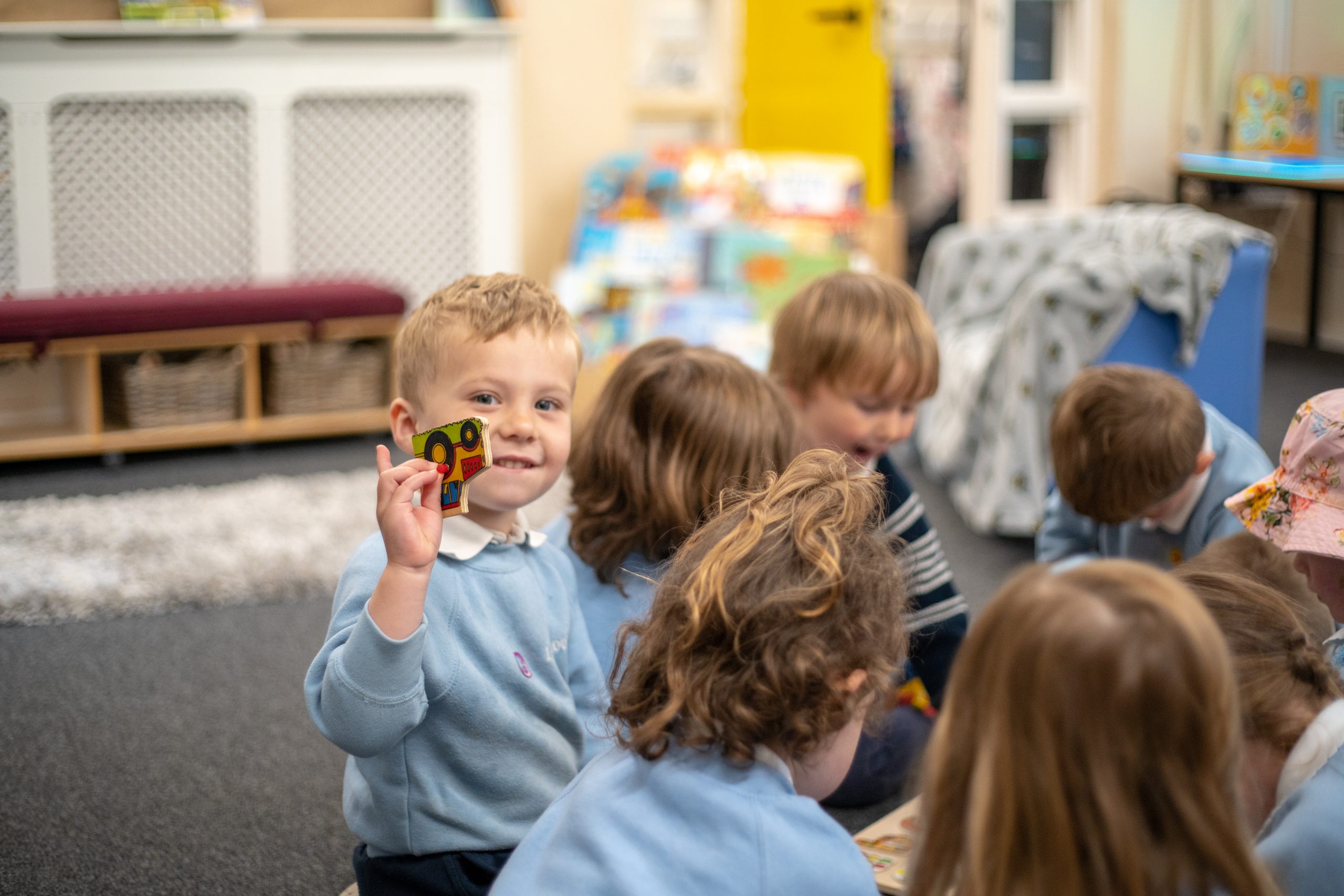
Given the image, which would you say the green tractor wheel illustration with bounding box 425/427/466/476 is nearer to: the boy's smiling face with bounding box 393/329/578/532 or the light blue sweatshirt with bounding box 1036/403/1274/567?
the boy's smiling face with bounding box 393/329/578/532

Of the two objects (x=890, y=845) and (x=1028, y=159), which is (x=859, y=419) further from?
(x=1028, y=159)

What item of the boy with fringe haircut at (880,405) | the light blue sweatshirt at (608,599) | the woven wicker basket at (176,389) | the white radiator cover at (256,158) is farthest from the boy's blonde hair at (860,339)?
the white radiator cover at (256,158)

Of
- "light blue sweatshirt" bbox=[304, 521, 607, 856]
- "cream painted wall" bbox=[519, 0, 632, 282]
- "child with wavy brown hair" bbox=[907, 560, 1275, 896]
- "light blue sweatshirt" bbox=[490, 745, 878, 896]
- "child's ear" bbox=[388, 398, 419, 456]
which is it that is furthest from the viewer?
"cream painted wall" bbox=[519, 0, 632, 282]

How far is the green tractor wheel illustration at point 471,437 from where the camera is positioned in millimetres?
1012

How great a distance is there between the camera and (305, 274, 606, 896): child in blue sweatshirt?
3.59 feet

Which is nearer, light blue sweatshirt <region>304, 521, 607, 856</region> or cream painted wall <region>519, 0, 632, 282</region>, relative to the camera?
light blue sweatshirt <region>304, 521, 607, 856</region>

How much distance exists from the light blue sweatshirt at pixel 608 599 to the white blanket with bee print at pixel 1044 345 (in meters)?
1.37

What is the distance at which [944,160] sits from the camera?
6.05 metres

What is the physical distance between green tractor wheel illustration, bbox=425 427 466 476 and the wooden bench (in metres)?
2.67

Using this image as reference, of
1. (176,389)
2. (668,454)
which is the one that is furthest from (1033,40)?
(668,454)

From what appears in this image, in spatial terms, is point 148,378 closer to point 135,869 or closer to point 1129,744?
point 135,869

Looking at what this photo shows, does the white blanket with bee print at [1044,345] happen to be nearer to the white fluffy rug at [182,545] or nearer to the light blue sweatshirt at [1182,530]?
the light blue sweatshirt at [1182,530]

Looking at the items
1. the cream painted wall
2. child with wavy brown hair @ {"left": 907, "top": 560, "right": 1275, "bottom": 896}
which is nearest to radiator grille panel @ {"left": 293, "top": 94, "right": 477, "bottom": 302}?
the cream painted wall

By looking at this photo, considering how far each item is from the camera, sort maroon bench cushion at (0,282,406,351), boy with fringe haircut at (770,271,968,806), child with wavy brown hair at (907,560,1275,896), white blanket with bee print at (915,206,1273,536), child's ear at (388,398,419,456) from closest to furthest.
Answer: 1. child with wavy brown hair at (907,560,1275,896)
2. child's ear at (388,398,419,456)
3. boy with fringe haircut at (770,271,968,806)
4. white blanket with bee print at (915,206,1273,536)
5. maroon bench cushion at (0,282,406,351)
